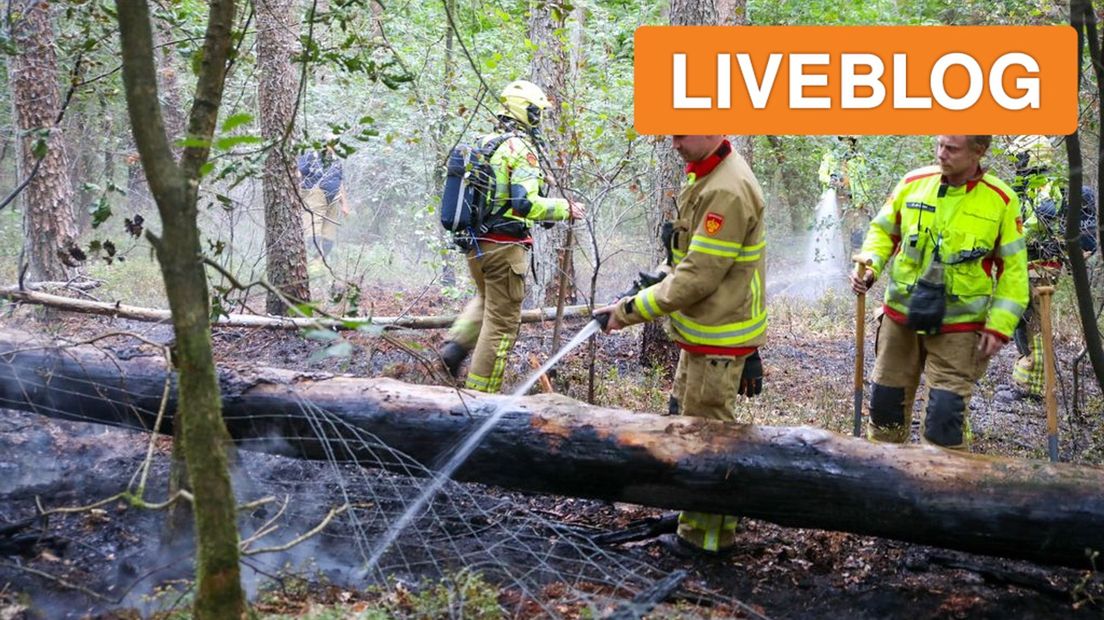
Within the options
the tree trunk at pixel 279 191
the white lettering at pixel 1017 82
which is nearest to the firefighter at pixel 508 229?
the tree trunk at pixel 279 191

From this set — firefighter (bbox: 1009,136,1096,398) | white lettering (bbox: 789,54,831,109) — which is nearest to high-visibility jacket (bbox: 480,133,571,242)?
white lettering (bbox: 789,54,831,109)

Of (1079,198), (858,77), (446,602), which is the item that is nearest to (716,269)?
(1079,198)

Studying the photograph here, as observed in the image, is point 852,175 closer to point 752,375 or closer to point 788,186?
point 788,186

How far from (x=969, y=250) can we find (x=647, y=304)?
1721 mm

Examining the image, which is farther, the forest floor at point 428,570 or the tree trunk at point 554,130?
the tree trunk at point 554,130

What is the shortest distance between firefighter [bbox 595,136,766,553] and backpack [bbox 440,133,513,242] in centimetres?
193

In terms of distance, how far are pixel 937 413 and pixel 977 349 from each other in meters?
0.40

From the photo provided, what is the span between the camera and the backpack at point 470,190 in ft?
19.5

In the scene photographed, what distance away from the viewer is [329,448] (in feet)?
13.4

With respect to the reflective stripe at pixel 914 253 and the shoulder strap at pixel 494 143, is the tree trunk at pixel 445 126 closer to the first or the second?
the shoulder strap at pixel 494 143

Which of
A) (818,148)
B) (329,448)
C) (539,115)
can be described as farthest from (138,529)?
(818,148)

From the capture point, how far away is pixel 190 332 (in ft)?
8.31

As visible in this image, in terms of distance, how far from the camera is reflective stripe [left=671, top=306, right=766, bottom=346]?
14.1ft

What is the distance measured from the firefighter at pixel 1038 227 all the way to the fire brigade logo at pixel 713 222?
2075mm
